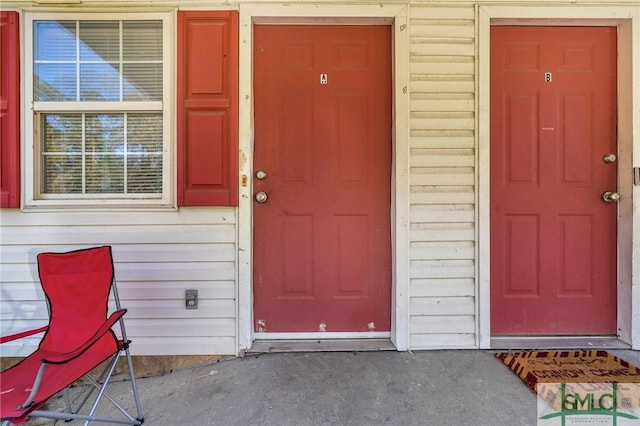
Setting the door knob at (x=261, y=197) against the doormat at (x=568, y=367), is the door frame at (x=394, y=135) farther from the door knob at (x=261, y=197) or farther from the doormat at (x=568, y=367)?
the doormat at (x=568, y=367)

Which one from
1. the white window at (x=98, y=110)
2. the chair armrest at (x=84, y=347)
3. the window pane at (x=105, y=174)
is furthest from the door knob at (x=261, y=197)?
the chair armrest at (x=84, y=347)

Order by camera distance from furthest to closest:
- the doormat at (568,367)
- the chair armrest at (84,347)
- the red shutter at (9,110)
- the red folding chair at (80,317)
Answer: the red shutter at (9,110) → the doormat at (568,367) → the red folding chair at (80,317) → the chair armrest at (84,347)

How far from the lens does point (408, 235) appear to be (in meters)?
2.12

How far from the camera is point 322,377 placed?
1.86 m

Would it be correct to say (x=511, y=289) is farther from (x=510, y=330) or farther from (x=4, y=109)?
(x=4, y=109)

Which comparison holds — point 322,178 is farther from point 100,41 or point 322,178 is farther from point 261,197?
point 100,41

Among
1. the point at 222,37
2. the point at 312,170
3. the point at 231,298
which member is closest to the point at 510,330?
the point at 312,170

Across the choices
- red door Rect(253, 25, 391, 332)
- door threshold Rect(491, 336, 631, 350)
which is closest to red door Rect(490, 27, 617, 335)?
door threshold Rect(491, 336, 631, 350)

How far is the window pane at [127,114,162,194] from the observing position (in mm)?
2111

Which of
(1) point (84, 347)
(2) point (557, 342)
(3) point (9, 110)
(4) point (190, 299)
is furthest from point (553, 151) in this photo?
(3) point (9, 110)

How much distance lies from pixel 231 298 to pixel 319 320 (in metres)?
0.60

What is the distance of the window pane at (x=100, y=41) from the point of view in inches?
82.7

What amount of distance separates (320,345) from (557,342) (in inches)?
61.9

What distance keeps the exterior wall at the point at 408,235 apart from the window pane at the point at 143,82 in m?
0.43
